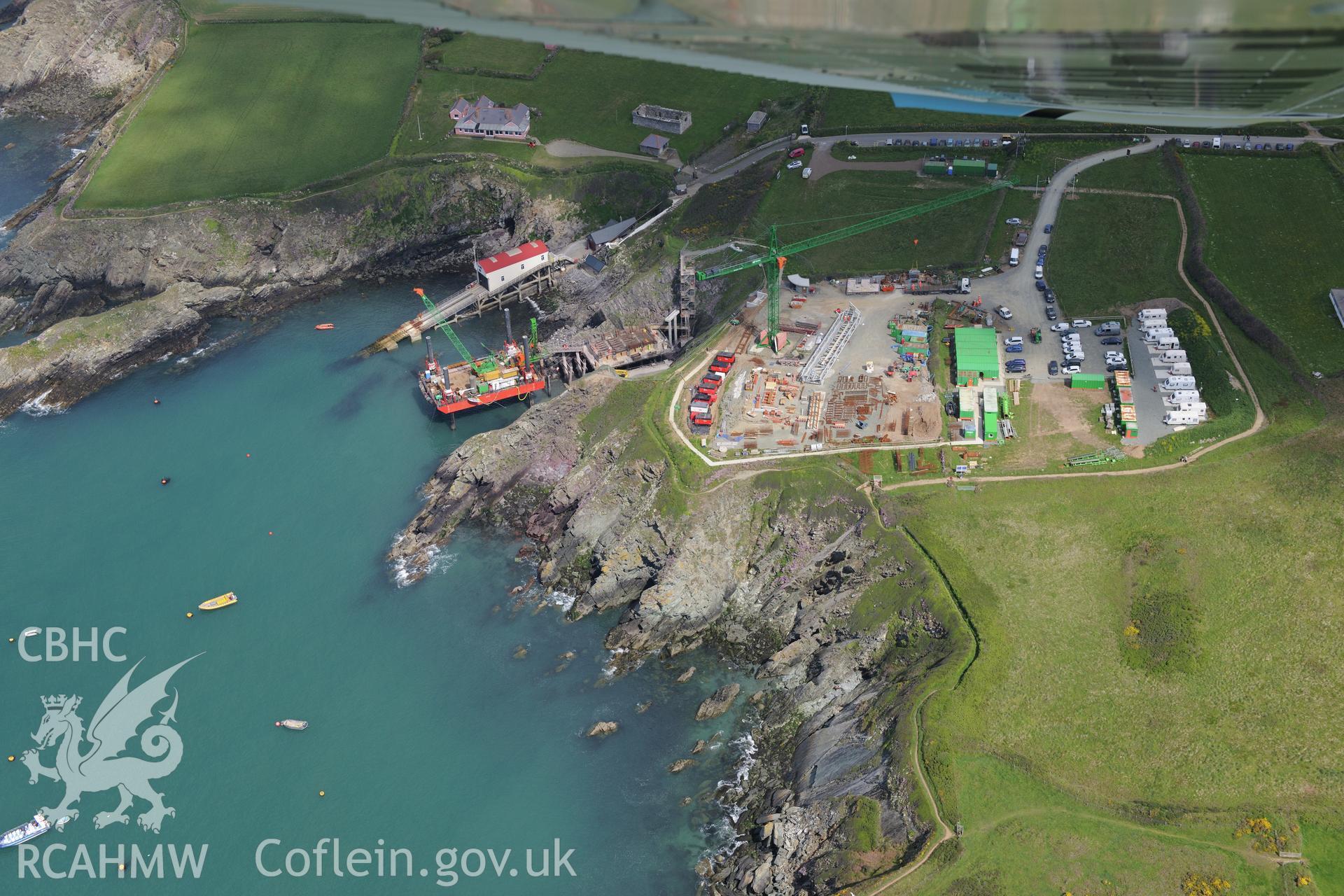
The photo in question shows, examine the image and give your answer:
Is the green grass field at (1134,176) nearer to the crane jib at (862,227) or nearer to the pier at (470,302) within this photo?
the crane jib at (862,227)

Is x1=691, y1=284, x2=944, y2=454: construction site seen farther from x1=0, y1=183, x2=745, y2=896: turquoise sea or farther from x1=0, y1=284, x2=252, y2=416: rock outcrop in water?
x1=0, y1=284, x2=252, y2=416: rock outcrop in water

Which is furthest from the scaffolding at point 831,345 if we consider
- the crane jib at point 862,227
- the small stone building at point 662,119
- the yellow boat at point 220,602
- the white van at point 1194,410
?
the yellow boat at point 220,602

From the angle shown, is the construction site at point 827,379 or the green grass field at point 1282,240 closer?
the construction site at point 827,379

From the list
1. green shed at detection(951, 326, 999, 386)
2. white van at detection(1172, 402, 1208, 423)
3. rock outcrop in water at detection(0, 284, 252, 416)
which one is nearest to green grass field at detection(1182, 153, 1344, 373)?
white van at detection(1172, 402, 1208, 423)

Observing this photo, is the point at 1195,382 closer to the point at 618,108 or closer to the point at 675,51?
the point at 618,108

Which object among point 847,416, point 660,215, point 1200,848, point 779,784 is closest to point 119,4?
point 660,215

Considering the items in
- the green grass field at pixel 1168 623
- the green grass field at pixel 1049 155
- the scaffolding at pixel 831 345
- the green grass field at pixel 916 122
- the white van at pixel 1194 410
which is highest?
the green grass field at pixel 916 122
